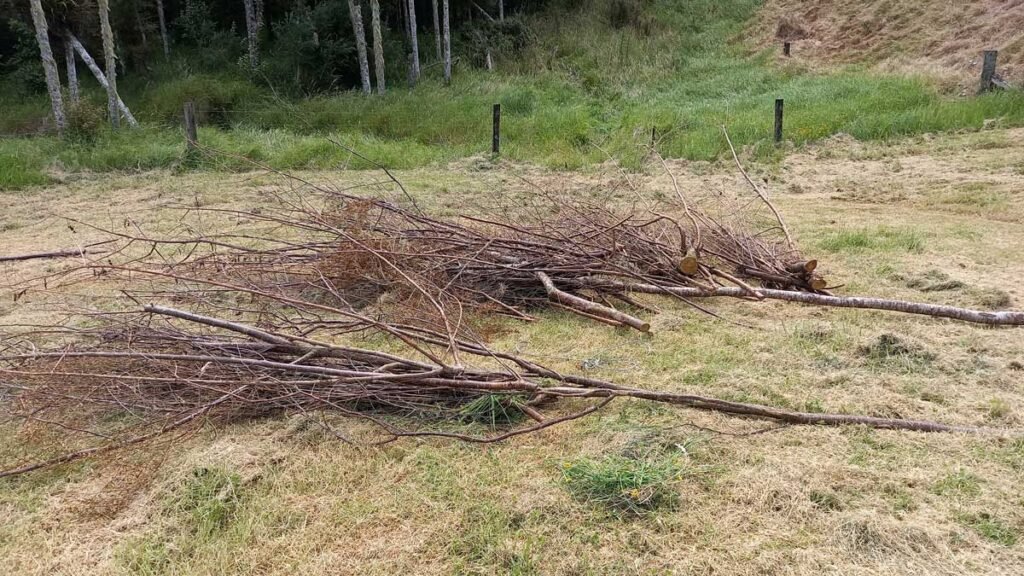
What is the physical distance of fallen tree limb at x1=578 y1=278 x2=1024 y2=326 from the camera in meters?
3.99

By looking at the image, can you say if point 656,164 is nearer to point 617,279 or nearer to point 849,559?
point 617,279

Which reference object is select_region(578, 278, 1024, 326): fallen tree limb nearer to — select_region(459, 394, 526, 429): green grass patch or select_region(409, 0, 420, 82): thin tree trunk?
select_region(459, 394, 526, 429): green grass patch

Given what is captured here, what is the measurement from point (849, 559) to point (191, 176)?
10.6m

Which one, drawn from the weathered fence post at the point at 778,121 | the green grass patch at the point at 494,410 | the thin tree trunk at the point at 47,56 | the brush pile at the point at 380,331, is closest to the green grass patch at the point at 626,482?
the brush pile at the point at 380,331

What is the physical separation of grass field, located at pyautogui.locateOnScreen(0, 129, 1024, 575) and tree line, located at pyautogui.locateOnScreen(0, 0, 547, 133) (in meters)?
13.1

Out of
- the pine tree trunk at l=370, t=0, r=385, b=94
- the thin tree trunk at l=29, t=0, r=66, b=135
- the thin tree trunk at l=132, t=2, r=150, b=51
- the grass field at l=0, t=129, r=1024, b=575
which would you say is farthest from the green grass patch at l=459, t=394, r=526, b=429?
the thin tree trunk at l=132, t=2, r=150, b=51

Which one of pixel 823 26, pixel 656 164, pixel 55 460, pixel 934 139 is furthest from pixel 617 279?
pixel 823 26

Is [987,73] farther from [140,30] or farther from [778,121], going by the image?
[140,30]

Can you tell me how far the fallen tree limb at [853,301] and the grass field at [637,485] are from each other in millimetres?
80

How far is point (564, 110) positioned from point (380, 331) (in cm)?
1084

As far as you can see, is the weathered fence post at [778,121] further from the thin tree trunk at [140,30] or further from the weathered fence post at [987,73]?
the thin tree trunk at [140,30]

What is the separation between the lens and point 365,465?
2869mm

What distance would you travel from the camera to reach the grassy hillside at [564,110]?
36.0 feet

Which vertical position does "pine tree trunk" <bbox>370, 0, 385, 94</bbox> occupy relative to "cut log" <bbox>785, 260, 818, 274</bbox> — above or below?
above
